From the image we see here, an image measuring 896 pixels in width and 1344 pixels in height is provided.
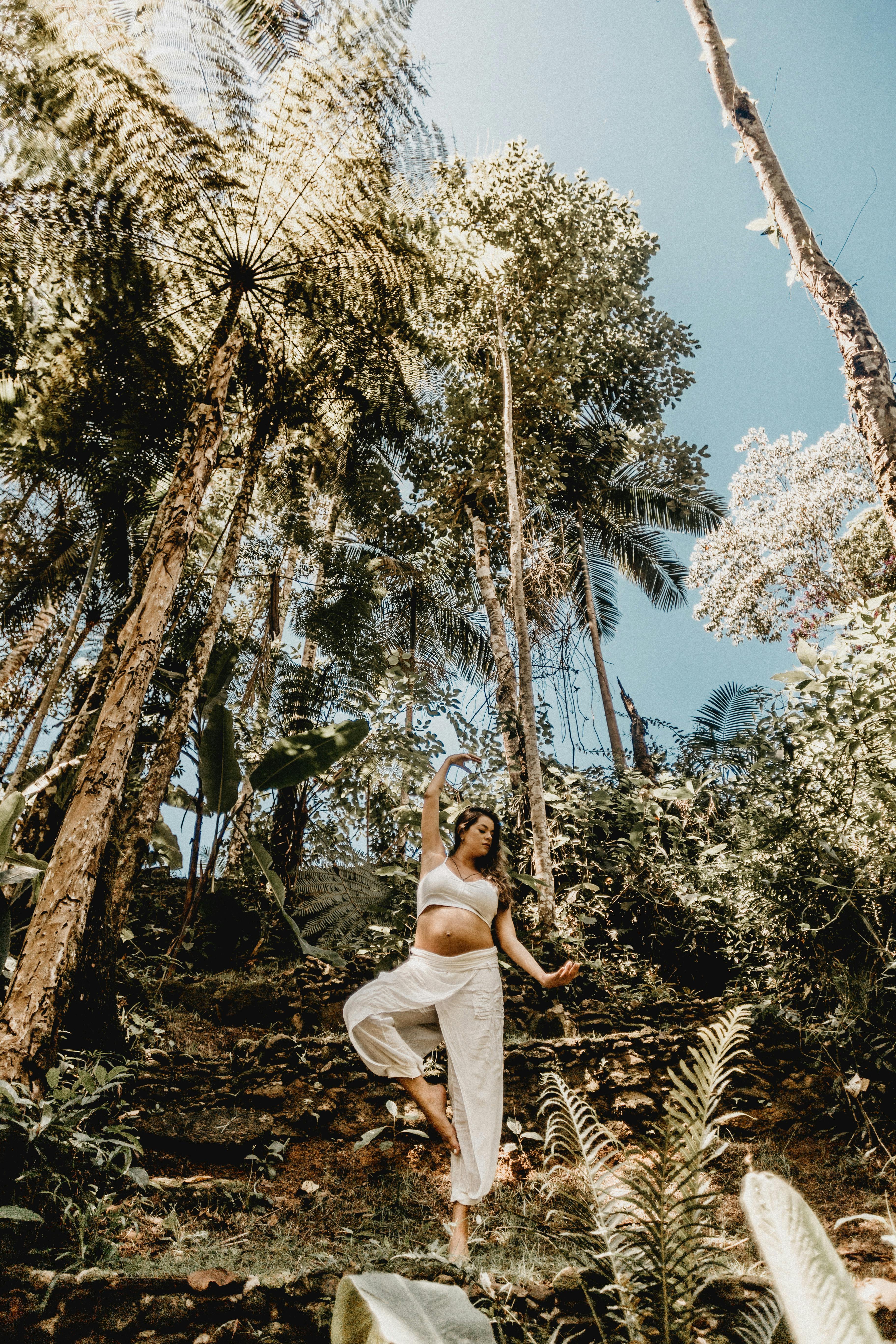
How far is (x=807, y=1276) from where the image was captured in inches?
29.8

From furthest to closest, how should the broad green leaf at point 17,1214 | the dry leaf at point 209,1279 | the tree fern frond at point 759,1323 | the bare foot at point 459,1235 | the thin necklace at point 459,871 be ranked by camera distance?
the thin necklace at point 459,871 < the bare foot at point 459,1235 < the broad green leaf at point 17,1214 < the dry leaf at point 209,1279 < the tree fern frond at point 759,1323

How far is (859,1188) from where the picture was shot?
382 centimetres

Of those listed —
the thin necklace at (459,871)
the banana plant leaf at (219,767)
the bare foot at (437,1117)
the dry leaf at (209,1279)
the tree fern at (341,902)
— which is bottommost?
the dry leaf at (209,1279)

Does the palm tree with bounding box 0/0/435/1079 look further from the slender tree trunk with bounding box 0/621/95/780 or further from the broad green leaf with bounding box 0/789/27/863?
the slender tree trunk with bounding box 0/621/95/780

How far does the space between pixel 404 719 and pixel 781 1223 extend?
29.2 feet

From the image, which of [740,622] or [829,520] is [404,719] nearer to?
[740,622]

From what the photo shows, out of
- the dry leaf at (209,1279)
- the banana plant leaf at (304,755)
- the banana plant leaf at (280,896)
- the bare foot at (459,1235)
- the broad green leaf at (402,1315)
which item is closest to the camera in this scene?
Answer: the broad green leaf at (402,1315)

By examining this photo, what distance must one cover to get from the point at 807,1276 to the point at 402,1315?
779mm

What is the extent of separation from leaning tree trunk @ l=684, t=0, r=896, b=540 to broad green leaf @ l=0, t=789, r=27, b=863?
14.7 feet

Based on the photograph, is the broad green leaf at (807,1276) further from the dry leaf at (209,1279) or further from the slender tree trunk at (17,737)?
the slender tree trunk at (17,737)

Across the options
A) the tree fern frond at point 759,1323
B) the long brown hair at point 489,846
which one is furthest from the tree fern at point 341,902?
the tree fern frond at point 759,1323

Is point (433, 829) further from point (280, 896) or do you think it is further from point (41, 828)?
point (41, 828)

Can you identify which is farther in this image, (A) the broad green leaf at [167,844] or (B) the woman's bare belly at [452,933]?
(A) the broad green leaf at [167,844]

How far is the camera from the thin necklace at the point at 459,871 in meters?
3.64
